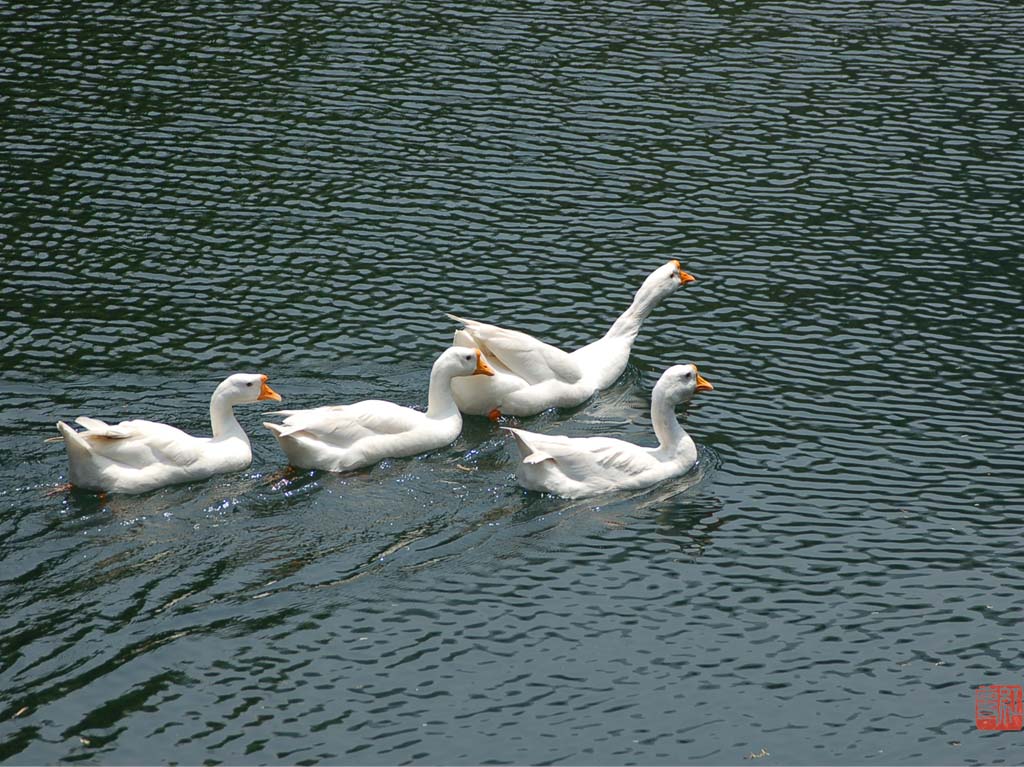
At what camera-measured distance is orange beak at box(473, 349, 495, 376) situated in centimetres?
2019

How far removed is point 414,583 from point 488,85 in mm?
19645

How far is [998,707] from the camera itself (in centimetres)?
1456

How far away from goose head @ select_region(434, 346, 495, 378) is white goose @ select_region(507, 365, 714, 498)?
1501mm

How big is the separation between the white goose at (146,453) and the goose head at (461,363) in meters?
3.05

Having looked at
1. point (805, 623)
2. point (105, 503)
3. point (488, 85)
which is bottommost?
point (805, 623)

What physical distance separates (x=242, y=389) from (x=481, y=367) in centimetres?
352

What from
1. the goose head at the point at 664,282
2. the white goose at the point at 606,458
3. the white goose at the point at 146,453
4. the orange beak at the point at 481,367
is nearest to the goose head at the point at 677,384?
the white goose at the point at 606,458

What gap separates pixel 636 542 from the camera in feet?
56.6

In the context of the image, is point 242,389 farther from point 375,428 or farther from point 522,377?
point 522,377

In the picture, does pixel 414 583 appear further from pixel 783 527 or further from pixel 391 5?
pixel 391 5

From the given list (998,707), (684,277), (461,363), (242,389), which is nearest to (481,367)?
(461,363)

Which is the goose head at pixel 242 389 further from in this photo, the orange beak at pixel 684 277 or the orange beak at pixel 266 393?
the orange beak at pixel 684 277

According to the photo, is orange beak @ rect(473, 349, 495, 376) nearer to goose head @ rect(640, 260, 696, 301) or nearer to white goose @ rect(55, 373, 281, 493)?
white goose @ rect(55, 373, 281, 493)

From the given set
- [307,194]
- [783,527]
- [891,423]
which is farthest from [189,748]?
[307,194]
